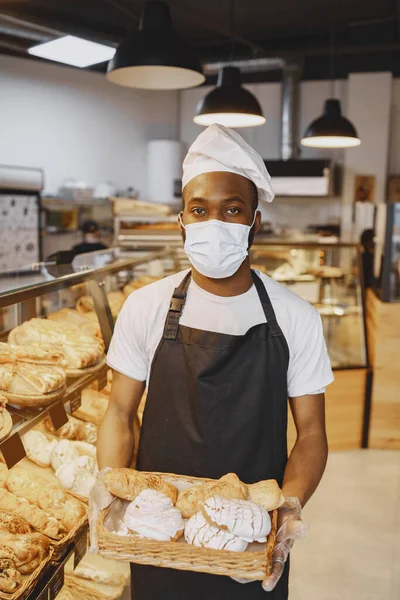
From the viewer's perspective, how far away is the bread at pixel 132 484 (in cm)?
145

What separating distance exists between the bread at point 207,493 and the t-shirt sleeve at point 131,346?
41 centimetres

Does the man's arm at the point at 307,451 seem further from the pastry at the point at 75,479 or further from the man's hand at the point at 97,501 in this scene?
the pastry at the point at 75,479

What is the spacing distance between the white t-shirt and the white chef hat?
1.01 ft

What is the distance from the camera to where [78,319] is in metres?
2.95

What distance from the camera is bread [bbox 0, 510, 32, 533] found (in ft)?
6.21

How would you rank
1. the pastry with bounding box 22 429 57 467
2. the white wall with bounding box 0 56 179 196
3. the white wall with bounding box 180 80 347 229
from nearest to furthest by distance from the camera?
the pastry with bounding box 22 429 57 467 → the white wall with bounding box 0 56 179 196 → the white wall with bounding box 180 80 347 229

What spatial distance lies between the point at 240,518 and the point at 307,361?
0.53m

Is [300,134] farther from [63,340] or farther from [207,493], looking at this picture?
[207,493]

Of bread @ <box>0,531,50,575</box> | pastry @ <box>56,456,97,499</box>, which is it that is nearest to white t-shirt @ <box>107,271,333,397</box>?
bread @ <box>0,531,50,575</box>

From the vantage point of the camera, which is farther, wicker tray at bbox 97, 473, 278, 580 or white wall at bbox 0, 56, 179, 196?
white wall at bbox 0, 56, 179, 196

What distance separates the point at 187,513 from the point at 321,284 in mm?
3862

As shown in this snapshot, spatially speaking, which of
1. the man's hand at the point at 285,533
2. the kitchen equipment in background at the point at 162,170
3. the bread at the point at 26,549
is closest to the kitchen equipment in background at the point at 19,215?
the kitchen equipment in background at the point at 162,170

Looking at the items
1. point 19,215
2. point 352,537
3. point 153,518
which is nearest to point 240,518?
point 153,518

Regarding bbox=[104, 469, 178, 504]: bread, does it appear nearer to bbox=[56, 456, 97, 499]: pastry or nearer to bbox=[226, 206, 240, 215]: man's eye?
bbox=[226, 206, 240, 215]: man's eye
